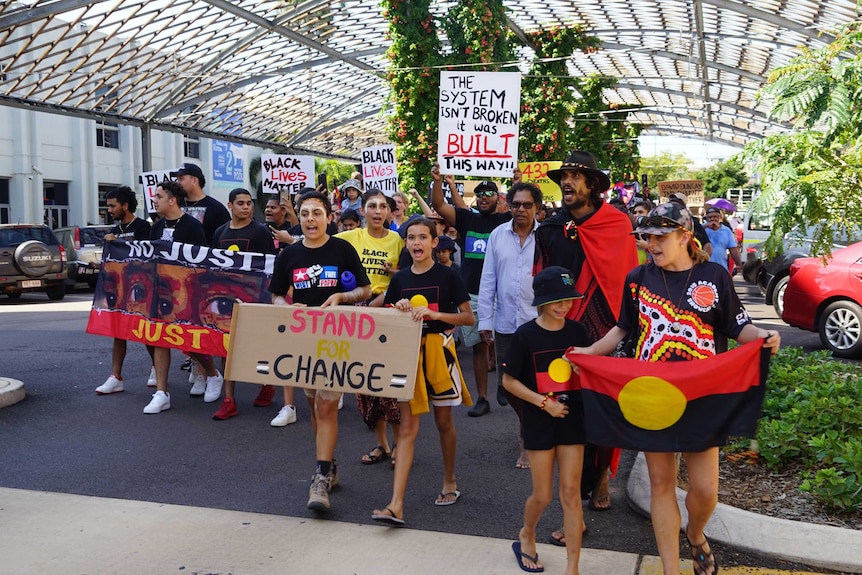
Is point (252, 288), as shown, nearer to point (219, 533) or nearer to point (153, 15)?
point (219, 533)

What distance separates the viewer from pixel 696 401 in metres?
4.14

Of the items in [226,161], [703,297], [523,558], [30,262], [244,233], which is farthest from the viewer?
[226,161]

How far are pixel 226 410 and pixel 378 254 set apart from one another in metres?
1.95

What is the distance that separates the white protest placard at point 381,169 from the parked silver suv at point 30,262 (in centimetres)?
826

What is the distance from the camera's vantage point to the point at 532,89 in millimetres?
26969

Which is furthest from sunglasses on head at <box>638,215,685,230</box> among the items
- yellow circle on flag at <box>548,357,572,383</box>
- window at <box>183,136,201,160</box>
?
window at <box>183,136,201,160</box>

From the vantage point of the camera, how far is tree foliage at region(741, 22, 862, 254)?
5.83 metres

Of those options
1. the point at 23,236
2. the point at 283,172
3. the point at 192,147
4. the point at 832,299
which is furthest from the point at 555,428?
the point at 192,147

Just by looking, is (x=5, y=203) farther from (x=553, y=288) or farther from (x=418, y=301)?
(x=553, y=288)

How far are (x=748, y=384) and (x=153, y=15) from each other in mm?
24078

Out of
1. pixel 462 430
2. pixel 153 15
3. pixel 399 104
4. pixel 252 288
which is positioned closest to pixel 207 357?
pixel 252 288

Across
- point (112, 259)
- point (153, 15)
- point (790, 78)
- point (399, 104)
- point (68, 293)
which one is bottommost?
point (68, 293)

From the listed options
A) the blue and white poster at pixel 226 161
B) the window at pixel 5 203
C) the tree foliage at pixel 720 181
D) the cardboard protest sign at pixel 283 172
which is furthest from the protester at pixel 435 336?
the tree foliage at pixel 720 181

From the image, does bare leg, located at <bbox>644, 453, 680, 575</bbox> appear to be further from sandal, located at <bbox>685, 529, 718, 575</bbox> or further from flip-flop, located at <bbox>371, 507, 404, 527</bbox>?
flip-flop, located at <bbox>371, 507, 404, 527</bbox>
